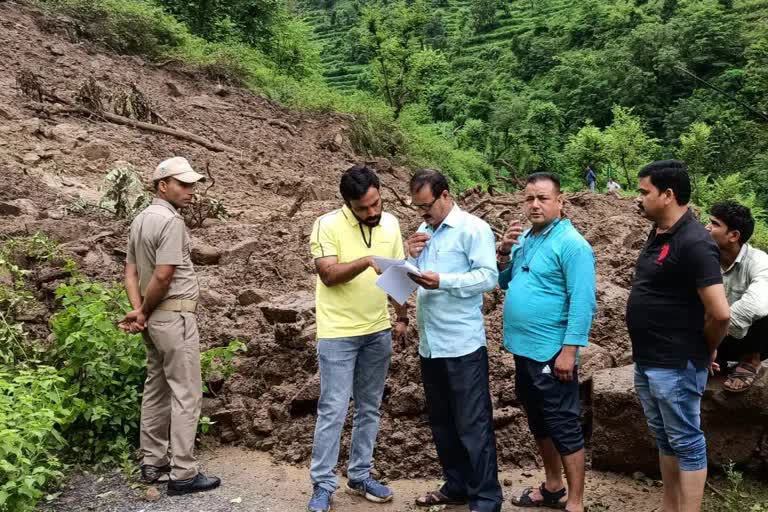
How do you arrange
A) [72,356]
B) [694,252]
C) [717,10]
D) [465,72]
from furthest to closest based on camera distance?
[465,72]
[717,10]
[72,356]
[694,252]

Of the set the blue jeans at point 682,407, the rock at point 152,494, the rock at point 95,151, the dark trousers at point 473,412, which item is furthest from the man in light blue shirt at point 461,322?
the rock at point 95,151

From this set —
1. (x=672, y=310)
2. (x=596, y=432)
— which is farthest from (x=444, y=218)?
(x=596, y=432)

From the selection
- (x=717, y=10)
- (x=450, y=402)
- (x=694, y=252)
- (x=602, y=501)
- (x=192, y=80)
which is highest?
(x=717, y=10)

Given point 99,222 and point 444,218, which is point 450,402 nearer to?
point 444,218

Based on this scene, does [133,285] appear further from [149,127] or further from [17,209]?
[149,127]

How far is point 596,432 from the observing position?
4020mm

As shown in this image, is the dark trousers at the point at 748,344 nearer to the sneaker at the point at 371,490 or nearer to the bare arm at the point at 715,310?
the bare arm at the point at 715,310

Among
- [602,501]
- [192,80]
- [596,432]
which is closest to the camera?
[602,501]

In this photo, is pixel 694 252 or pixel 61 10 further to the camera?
pixel 61 10

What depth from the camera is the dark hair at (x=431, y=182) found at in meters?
3.36

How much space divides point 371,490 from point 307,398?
41.2 inches

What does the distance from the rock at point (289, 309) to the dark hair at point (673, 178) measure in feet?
9.69

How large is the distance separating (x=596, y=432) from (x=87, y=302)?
356 cm

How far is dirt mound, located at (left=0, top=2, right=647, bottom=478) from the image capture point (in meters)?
4.57
